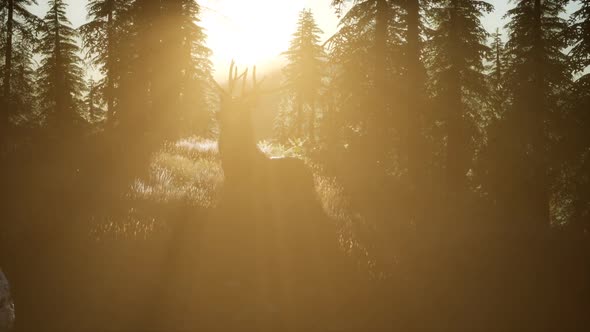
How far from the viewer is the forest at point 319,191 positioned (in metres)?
5.24

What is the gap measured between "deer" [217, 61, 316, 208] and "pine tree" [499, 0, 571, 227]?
1306cm

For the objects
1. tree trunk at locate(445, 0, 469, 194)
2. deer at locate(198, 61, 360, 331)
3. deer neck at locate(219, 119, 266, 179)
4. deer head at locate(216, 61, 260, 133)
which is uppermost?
tree trunk at locate(445, 0, 469, 194)

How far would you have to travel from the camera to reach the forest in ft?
17.2

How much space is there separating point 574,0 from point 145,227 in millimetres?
17216

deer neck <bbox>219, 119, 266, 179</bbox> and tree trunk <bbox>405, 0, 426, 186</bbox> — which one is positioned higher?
tree trunk <bbox>405, 0, 426, 186</bbox>

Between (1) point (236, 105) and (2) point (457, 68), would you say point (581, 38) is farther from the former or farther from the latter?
(1) point (236, 105)

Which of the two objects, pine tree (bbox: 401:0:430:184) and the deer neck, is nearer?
the deer neck

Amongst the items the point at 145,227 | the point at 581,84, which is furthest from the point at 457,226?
the point at 581,84

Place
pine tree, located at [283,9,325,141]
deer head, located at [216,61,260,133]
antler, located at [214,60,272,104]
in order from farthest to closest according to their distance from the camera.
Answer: pine tree, located at [283,9,325,141], deer head, located at [216,61,260,133], antler, located at [214,60,272,104]

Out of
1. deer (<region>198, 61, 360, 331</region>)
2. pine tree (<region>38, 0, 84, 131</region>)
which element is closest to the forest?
deer (<region>198, 61, 360, 331</region>)

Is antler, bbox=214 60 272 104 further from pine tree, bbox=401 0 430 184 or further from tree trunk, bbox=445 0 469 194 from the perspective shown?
tree trunk, bbox=445 0 469 194

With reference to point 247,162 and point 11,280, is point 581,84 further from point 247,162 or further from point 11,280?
point 11,280

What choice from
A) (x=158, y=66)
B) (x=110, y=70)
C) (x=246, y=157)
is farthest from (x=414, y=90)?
(x=110, y=70)

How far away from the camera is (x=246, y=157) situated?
7.50 metres
